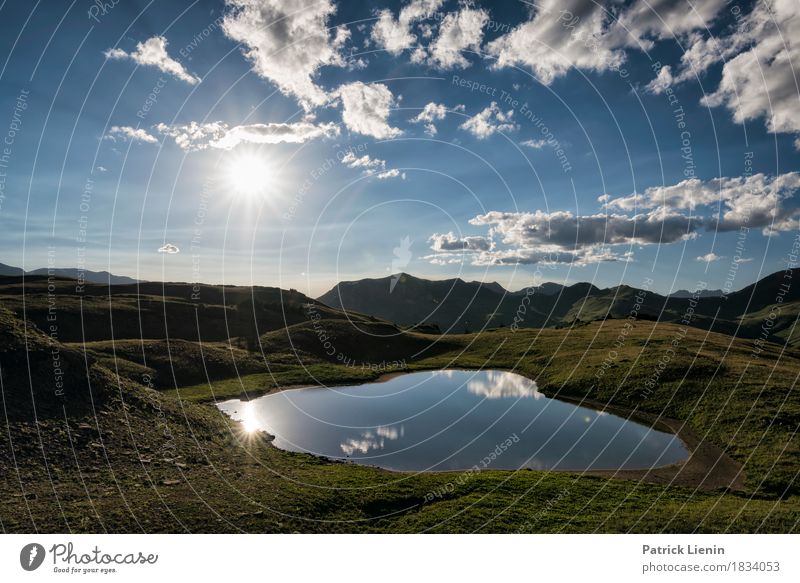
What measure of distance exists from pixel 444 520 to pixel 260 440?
59.4ft

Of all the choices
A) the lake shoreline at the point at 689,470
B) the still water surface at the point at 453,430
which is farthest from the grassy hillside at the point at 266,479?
the still water surface at the point at 453,430

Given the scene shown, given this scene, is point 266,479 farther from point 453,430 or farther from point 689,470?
point 689,470

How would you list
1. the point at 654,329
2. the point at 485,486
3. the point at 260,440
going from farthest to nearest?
the point at 654,329 → the point at 260,440 → the point at 485,486

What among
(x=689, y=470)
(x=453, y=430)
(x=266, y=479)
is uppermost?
(x=266, y=479)

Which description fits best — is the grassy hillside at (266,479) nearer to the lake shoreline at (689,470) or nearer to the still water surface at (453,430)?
the lake shoreline at (689,470)

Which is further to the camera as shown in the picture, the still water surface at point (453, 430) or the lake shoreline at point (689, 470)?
the still water surface at point (453, 430)

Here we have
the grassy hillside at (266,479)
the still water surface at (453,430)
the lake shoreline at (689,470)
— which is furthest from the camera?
the still water surface at (453,430)

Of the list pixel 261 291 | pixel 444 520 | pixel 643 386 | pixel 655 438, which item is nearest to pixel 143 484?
pixel 444 520

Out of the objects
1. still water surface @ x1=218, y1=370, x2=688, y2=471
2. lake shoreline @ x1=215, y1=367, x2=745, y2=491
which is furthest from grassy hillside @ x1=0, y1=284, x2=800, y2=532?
still water surface @ x1=218, y1=370, x2=688, y2=471

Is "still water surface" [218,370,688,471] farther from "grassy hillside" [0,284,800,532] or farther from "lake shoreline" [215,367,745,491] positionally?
"grassy hillside" [0,284,800,532]

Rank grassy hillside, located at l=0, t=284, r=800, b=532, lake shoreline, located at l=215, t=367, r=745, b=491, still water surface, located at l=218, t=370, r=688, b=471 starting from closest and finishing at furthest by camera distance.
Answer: grassy hillside, located at l=0, t=284, r=800, b=532 → lake shoreline, located at l=215, t=367, r=745, b=491 → still water surface, located at l=218, t=370, r=688, b=471

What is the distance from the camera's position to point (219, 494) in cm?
2041

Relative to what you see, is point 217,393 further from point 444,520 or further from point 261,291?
point 261,291

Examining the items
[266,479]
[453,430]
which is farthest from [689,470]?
[266,479]
